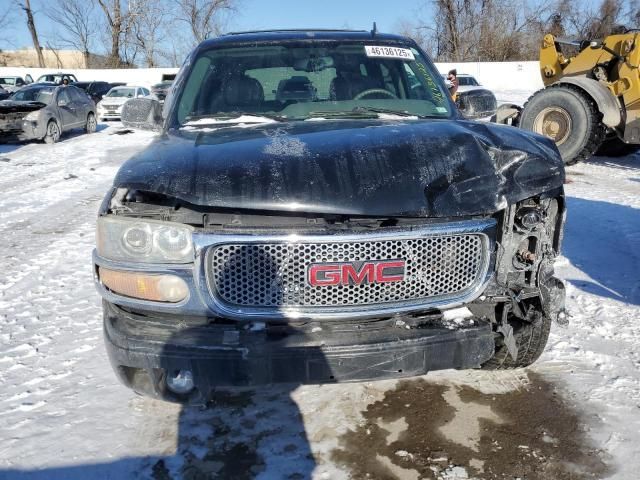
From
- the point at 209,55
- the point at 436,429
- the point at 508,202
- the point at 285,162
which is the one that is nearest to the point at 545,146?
the point at 508,202

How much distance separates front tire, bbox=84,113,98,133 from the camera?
16422 mm

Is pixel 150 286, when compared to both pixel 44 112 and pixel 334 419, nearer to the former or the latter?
pixel 334 419

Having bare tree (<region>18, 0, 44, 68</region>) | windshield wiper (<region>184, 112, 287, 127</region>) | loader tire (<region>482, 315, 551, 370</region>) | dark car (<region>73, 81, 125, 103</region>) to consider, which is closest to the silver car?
dark car (<region>73, 81, 125, 103</region>)

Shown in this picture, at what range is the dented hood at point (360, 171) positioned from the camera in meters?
2.05

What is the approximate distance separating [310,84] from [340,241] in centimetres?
175

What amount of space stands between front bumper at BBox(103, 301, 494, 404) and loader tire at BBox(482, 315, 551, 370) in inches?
14.7

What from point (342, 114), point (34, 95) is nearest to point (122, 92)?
point (34, 95)

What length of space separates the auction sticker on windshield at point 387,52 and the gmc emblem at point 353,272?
2.05 metres

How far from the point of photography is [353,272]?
2160 mm

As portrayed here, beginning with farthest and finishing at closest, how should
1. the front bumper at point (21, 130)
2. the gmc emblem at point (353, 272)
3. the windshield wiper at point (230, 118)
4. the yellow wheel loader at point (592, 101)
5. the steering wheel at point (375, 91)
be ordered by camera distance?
the front bumper at point (21, 130) < the yellow wheel loader at point (592, 101) < the steering wheel at point (375, 91) < the windshield wiper at point (230, 118) < the gmc emblem at point (353, 272)

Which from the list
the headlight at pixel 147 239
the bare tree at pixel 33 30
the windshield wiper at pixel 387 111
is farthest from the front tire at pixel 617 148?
the bare tree at pixel 33 30

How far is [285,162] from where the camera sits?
2.17 metres

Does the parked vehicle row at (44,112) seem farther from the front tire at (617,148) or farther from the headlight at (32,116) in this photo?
the front tire at (617,148)

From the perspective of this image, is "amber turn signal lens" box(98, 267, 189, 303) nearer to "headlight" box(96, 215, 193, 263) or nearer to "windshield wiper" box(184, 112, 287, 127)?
"headlight" box(96, 215, 193, 263)
